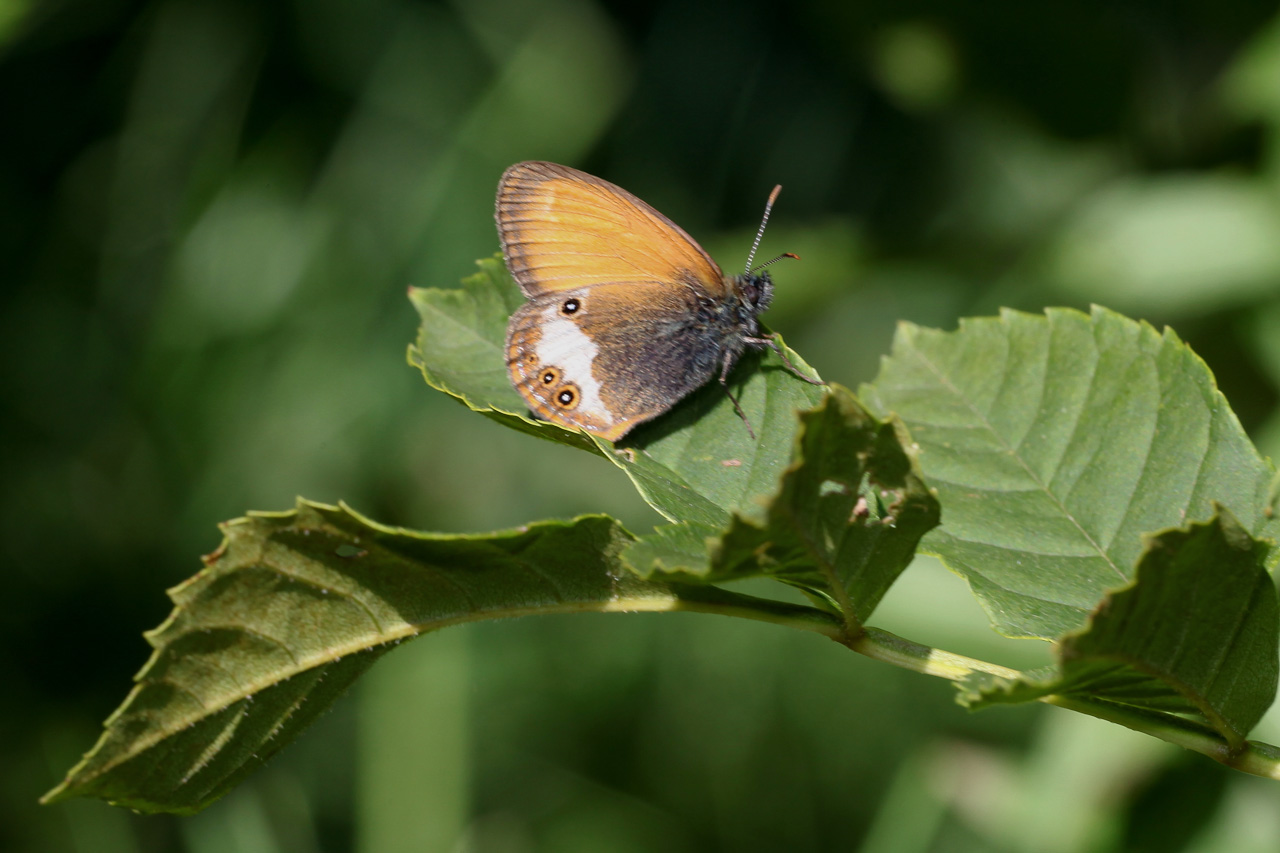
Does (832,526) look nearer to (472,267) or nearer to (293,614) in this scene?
(293,614)

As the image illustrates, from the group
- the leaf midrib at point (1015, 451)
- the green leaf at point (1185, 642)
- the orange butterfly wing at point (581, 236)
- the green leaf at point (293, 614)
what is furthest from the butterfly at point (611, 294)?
the green leaf at point (1185, 642)

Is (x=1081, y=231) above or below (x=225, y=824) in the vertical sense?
above

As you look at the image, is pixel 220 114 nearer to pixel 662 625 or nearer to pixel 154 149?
pixel 154 149

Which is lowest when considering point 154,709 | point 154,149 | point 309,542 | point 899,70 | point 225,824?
point 225,824

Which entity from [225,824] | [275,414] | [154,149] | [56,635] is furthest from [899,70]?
[56,635]

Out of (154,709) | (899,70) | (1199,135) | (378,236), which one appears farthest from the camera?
(378,236)

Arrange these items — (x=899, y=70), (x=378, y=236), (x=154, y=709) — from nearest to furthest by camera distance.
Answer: (x=154, y=709)
(x=899, y=70)
(x=378, y=236)
